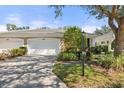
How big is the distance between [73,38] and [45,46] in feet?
19.2

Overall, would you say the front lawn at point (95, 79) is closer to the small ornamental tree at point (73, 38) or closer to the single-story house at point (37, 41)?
the small ornamental tree at point (73, 38)

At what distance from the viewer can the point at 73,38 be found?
20844mm

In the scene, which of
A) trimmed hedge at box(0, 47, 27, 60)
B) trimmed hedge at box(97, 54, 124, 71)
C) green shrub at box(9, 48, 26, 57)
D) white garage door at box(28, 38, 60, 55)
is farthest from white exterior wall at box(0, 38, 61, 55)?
trimmed hedge at box(97, 54, 124, 71)

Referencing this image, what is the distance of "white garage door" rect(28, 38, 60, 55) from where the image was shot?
25797 millimetres

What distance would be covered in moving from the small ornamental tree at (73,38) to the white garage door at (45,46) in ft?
13.2

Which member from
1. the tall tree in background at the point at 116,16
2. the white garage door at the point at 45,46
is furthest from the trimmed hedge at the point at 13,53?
Answer: the tall tree in background at the point at 116,16

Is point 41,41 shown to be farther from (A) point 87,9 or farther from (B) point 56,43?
(A) point 87,9

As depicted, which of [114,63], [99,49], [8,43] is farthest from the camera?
[99,49]

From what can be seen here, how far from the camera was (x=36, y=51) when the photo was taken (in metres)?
25.9

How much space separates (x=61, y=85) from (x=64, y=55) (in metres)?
9.23

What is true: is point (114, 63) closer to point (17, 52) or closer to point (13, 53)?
point (13, 53)

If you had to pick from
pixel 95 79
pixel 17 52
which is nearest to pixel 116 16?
pixel 95 79

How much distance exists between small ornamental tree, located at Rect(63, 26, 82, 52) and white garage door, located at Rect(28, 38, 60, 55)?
4.02 metres
